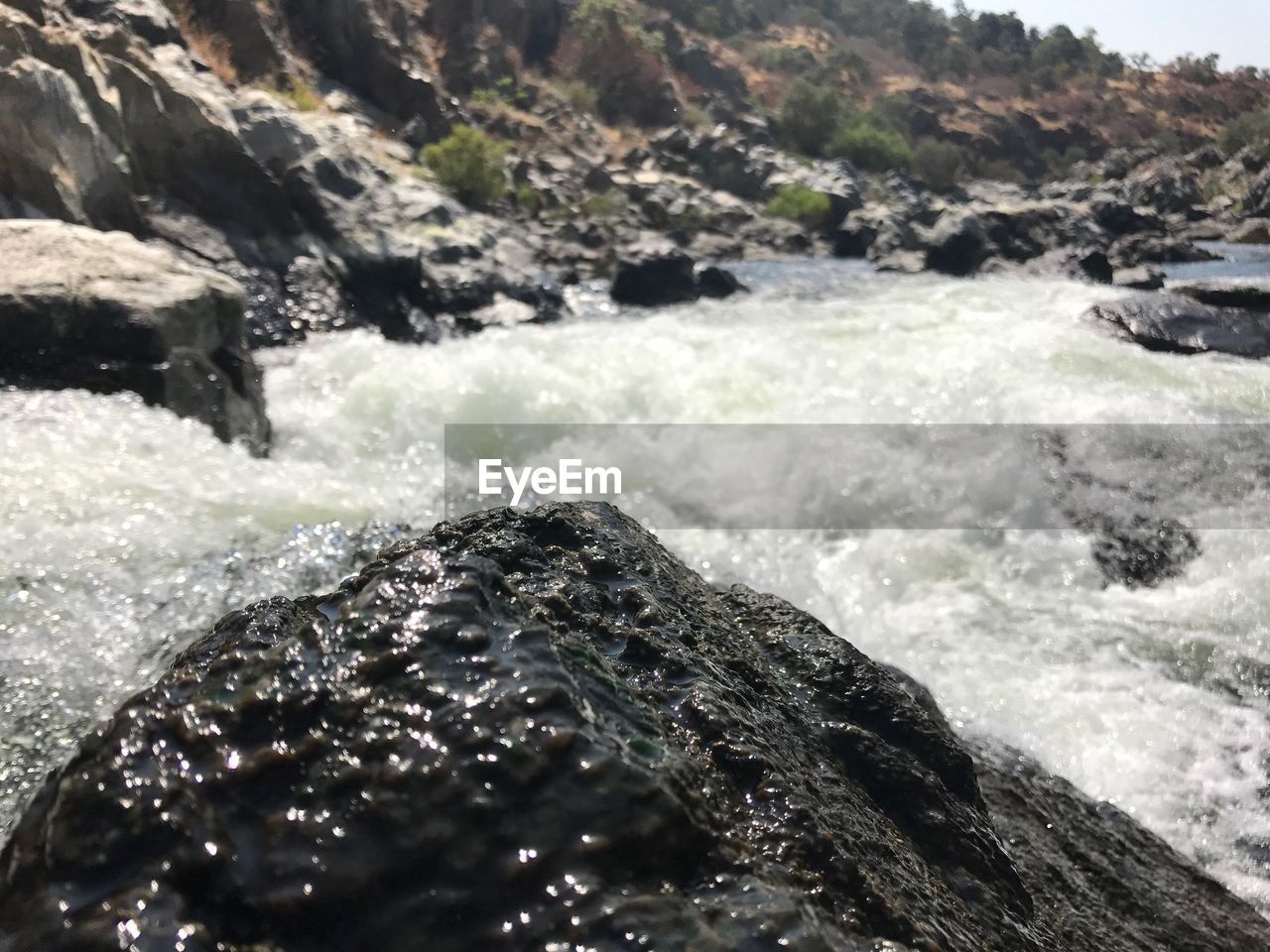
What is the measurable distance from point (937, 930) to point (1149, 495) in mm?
5262

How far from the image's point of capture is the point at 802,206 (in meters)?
24.9

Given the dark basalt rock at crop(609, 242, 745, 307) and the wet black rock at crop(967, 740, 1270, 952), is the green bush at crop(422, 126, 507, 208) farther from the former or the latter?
the wet black rock at crop(967, 740, 1270, 952)

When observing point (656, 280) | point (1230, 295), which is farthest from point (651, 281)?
point (1230, 295)

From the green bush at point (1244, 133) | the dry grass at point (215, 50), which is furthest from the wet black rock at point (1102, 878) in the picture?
the green bush at point (1244, 133)

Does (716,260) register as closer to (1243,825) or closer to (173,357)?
(173,357)

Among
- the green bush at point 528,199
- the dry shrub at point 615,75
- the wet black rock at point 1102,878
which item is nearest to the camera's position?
the wet black rock at point 1102,878

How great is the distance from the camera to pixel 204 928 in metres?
1.07

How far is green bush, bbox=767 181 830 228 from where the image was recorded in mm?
24859

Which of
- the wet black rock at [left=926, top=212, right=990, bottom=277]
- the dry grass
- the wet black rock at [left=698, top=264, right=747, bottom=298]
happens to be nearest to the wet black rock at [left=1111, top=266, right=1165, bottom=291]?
the wet black rock at [left=926, top=212, right=990, bottom=277]

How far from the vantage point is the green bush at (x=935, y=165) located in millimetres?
38625

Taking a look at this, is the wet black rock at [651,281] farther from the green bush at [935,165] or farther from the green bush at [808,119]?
the green bush at [935,165]

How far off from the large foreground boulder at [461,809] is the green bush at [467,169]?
55.1ft

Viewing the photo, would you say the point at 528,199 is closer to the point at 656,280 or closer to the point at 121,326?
the point at 656,280

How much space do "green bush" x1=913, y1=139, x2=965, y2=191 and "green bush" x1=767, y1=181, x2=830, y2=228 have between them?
51.3 feet
